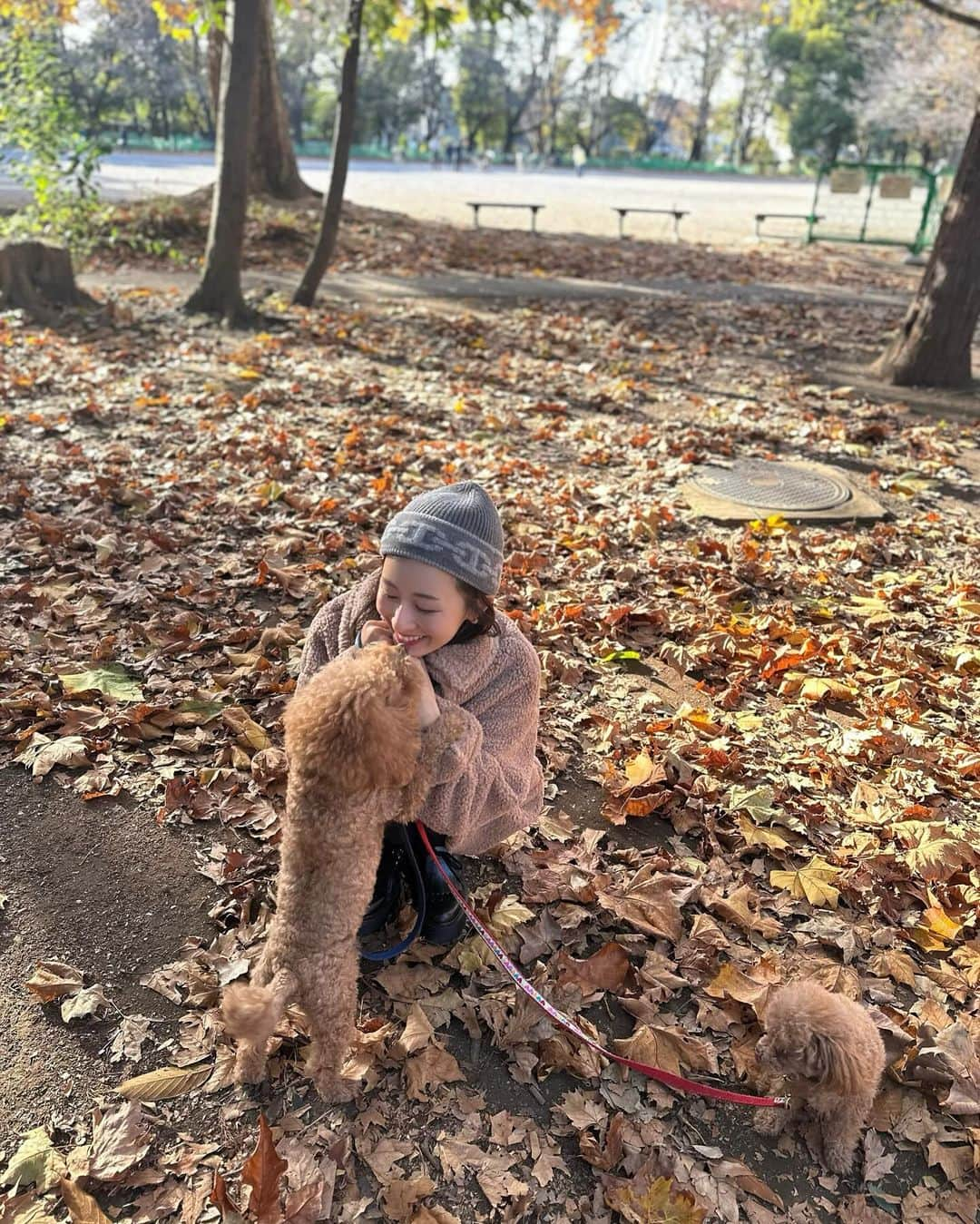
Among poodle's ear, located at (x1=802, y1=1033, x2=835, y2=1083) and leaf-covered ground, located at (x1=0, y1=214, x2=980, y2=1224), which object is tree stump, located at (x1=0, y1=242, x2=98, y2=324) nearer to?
leaf-covered ground, located at (x1=0, y1=214, x2=980, y2=1224)

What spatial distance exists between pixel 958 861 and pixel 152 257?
1374 centimetres

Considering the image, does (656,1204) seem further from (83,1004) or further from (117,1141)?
(83,1004)

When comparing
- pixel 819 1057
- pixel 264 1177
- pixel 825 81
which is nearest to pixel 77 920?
pixel 264 1177

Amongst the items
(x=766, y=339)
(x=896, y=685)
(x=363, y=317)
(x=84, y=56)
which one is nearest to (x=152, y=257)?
(x=363, y=317)

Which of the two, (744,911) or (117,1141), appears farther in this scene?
(744,911)

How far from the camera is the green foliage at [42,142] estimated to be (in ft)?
32.5

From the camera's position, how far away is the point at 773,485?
5.93m

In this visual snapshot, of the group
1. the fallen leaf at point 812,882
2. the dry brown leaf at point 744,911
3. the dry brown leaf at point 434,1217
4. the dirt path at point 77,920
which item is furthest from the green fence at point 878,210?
the dry brown leaf at point 434,1217

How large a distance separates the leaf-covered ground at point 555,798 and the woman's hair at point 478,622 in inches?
40.4

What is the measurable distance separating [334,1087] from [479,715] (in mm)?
995

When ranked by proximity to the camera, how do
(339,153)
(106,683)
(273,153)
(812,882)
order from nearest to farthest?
1. (812,882)
2. (106,683)
3. (339,153)
4. (273,153)

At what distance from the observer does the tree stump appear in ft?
30.2

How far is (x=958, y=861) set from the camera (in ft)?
9.58

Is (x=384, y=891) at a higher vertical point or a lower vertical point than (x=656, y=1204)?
higher
